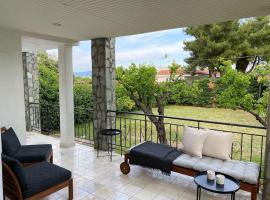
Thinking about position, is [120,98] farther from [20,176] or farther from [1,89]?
[20,176]

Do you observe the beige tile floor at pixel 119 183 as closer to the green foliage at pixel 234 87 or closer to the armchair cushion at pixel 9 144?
the armchair cushion at pixel 9 144

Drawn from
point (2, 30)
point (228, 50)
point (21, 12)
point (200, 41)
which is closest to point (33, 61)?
point (2, 30)

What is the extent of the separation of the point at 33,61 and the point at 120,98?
3298 mm

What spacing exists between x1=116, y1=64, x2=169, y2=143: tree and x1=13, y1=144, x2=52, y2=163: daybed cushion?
98.9 inches

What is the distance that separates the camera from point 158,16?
10.1 feet

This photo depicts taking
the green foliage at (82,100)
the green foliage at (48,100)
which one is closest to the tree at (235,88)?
the green foliage at (48,100)

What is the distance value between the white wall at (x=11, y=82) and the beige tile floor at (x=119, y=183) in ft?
3.97

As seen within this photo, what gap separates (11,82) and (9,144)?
1.37 m

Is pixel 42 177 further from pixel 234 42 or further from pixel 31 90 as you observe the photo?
pixel 234 42

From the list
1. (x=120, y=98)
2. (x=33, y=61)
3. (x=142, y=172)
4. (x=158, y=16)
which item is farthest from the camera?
(x=33, y=61)

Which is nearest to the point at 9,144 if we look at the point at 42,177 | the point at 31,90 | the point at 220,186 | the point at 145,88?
the point at 42,177

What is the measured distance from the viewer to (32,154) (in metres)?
3.43

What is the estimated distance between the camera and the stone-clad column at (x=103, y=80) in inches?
184

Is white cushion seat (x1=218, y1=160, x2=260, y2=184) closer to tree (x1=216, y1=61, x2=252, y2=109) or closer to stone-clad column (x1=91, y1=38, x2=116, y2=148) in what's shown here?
tree (x1=216, y1=61, x2=252, y2=109)
